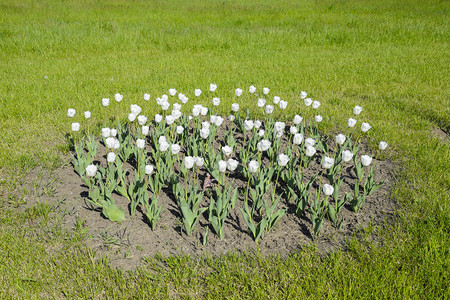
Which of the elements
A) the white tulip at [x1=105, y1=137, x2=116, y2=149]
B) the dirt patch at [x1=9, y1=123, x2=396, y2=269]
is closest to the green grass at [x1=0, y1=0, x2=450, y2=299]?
the dirt patch at [x1=9, y1=123, x2=396, y2=269]

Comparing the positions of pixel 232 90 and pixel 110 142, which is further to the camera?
pixel 232 90

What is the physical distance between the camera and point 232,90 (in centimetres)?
578

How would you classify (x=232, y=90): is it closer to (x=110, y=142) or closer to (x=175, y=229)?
(x=110, y=142)

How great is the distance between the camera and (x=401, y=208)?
2.89m

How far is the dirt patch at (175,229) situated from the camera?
2486 mm

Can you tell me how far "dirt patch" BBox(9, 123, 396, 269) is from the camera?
8.16ft

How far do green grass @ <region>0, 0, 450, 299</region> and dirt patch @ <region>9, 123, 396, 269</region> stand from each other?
105 millimetres

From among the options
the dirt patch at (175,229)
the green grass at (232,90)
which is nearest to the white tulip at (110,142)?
the dirt patch at (175,229)

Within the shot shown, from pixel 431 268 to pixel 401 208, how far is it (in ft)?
2.25

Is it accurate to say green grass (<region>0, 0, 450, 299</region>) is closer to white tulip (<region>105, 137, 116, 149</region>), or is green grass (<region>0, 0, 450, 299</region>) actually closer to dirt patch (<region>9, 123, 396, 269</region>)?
dirt patch (<region>9, 123, 396, 269</region>)

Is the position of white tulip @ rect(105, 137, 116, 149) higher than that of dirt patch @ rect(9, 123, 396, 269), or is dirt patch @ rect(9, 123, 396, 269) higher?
white tulip @ rect(105, 137, 116, 149)

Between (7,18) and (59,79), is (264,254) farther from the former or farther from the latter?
(7,18)

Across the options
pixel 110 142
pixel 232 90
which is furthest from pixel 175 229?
pixel 232 90

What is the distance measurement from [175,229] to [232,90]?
3541 millimetres
